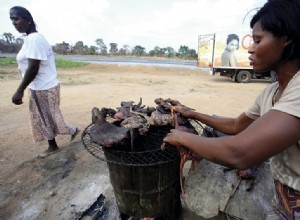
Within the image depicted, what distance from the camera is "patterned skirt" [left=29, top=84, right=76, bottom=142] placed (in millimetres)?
3812

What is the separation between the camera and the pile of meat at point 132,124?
2.02 meters

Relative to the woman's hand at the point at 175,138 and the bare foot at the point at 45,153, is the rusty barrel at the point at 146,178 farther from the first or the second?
the bare foot at the point at 45,153

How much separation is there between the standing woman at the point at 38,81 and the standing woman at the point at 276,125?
113 inches

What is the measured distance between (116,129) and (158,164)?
50 cm

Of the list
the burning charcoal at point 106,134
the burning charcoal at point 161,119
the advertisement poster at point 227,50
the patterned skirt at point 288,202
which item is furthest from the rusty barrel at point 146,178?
Answer: the advertisement poster at point 227,50

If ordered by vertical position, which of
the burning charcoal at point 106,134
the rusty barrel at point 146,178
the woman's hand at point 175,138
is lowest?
the rusty barrel at point 146,178

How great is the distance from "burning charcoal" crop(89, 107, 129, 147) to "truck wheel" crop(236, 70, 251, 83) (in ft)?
44.0

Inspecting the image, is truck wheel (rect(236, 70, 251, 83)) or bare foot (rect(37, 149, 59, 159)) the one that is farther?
truck wheel (rect(236, 70, 251, 83))

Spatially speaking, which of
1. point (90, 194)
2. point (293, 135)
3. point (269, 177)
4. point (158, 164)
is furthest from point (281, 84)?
point (90, 194)

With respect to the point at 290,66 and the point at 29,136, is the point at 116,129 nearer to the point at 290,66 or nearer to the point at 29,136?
the point at 290,66

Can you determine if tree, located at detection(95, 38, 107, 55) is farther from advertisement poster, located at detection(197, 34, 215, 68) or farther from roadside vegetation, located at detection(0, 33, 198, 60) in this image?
advertisement poster, located at detection(197, 34, 215, 68)

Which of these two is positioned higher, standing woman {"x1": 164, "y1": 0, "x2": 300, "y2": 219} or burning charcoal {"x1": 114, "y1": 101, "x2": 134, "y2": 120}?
standing woman {"x1": 164, "y1": 0, "x2": 300, "y2": 219}

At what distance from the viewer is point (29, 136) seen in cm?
507

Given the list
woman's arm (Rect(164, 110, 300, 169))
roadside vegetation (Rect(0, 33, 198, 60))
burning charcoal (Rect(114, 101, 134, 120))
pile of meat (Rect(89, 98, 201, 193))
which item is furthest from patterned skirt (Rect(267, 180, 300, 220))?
roadside vegetation (Rect(0, 33, 198, 60))
